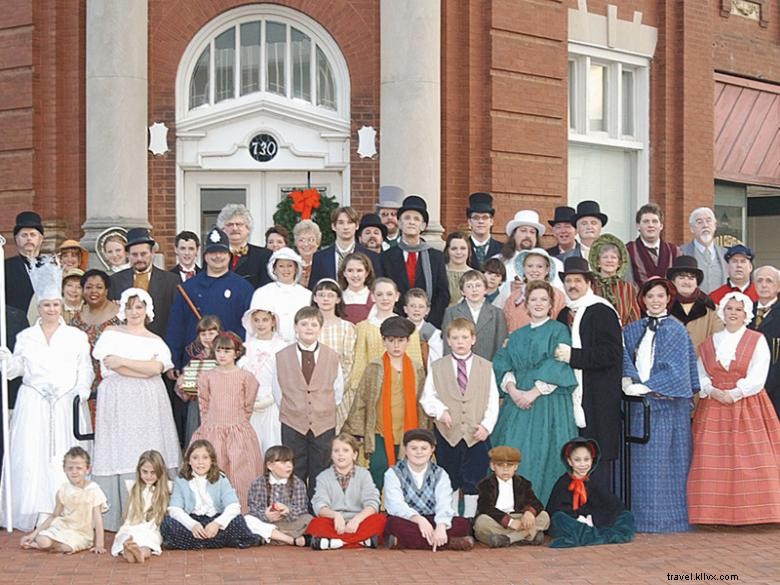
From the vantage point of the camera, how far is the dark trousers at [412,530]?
919 centimetres

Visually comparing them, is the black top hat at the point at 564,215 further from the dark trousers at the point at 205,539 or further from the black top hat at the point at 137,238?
the dark trousers at the point at 205,539

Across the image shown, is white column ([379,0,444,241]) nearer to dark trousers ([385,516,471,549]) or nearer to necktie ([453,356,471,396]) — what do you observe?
Answer: necktie ([453,356,471,396])

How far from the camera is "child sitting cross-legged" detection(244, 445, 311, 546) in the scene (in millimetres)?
9289

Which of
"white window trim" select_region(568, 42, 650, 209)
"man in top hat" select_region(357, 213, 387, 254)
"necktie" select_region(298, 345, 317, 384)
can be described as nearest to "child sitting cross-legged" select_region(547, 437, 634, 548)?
"necktie" select_region(298, 345, 317, 384)

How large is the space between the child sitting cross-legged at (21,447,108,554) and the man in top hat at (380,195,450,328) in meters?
2.90

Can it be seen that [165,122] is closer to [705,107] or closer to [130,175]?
[130,175]

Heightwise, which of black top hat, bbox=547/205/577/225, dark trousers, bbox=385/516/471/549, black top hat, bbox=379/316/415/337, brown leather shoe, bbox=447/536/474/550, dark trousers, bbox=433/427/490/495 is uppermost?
black top hat, bbox=547/205/577/225

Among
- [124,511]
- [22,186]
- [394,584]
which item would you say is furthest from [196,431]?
[22,186]

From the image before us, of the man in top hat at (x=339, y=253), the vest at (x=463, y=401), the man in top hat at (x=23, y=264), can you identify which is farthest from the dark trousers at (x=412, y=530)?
the man in top hat at (x=23, y=264)

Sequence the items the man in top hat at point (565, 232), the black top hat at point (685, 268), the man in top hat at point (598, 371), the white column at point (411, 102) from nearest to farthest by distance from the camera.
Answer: the man in top hat at point (598, 371) < the black top hat at point (685, 268) < the man in top hat at point (565, 232) < the white column at point (411, 102)

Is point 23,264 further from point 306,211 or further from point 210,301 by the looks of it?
point 306,211

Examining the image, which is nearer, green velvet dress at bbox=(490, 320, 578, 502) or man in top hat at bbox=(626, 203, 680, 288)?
green velvet dress at bbox=(490, 320, 578, 502)

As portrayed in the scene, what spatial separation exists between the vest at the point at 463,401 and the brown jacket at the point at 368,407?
207 mm

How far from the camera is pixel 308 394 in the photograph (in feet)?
32.2
